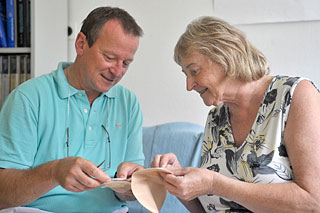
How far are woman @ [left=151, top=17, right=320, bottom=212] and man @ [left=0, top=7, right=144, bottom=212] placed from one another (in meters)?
0.27

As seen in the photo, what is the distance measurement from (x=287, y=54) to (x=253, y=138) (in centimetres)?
91

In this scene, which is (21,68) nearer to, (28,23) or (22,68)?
(22,68)

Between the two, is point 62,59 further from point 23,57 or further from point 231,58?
point 231,58

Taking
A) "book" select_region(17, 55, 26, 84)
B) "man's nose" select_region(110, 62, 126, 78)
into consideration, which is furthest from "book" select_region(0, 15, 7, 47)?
"man's nose" select_region(110, 62, 126, 78)

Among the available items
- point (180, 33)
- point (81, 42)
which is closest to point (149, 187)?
point (81, 42)

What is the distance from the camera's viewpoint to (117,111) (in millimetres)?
1669

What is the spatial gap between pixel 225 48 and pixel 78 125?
64 centimetres

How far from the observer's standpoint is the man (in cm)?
137

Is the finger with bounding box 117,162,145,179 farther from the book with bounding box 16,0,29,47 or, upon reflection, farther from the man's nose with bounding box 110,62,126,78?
the book with bounding box 16,0,29,47

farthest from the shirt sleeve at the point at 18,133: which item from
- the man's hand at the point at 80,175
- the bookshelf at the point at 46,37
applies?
the bookshelf at the point at 46,37

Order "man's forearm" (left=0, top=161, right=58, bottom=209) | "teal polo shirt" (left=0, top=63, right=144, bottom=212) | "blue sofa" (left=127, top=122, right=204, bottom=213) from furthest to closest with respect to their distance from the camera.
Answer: "blue sofa" (left=127, top=122, right=204, bottom=213) < "teal polo shirt" (left=0, top=63, right=144, bottom=212) < "man's forearm" (left=0, top=161, right=58, bottom=209)

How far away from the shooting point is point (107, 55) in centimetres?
150

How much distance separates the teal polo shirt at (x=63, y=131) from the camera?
1417mm

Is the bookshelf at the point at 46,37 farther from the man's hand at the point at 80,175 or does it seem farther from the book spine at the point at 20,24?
the man's hand at the point at 80,175
